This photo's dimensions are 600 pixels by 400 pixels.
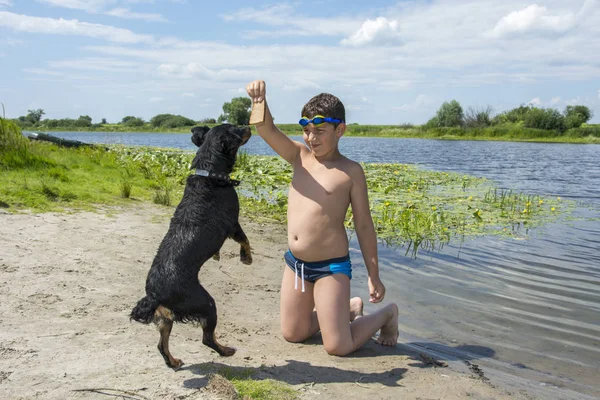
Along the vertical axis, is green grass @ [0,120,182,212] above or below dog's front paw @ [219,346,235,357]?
above

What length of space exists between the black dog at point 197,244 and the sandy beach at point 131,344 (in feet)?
1.00

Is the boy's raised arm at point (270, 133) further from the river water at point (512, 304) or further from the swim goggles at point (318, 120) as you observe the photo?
the river water at point (512, 304)

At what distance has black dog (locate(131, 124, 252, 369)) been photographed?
10.4 ft

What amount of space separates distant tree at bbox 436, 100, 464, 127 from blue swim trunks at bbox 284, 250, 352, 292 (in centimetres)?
6910

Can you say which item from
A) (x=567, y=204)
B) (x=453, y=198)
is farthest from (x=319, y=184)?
(x=567, y=204)

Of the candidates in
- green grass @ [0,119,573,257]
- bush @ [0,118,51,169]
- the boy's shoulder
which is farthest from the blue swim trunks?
bush @ [0,118,51,169]

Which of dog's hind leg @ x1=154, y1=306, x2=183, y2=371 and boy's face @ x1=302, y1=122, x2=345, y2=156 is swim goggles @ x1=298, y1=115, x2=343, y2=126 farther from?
dog's hind leg @ x1=154, y1=306, x2=183, y2=371

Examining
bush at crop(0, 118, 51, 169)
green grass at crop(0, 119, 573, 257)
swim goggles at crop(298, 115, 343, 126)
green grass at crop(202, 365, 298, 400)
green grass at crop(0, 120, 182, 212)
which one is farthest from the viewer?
bush at crop(0, 118, 51, 169)

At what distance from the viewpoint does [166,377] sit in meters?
3.22

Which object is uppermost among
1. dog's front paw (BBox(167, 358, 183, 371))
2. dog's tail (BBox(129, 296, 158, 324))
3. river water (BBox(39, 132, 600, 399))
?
dog's tail (BBox(129, 296, 158, 324))

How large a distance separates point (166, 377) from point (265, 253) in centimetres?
373

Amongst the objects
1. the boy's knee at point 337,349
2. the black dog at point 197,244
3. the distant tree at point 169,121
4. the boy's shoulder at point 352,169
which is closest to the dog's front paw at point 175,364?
the black dog at point 197,244

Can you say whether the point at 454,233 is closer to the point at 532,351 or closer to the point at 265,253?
the point at 265,253

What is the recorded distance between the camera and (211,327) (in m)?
3.34
